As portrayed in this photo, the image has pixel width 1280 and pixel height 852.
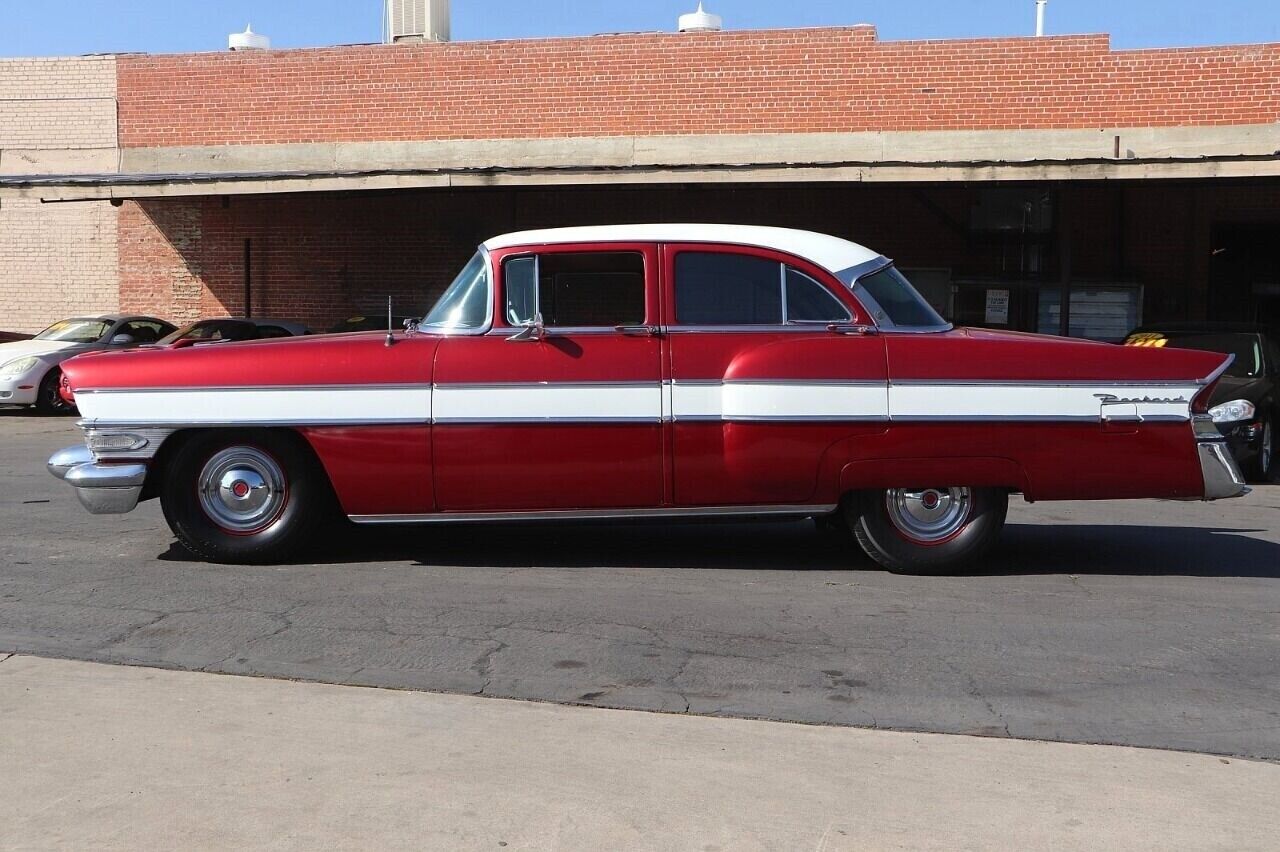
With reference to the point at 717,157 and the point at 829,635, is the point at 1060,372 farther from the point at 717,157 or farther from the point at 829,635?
the point at 717,157

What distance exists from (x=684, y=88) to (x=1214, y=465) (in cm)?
1657

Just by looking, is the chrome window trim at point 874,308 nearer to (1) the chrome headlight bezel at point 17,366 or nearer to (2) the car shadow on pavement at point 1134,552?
(2) the car shadow on pavement at point 1134,552

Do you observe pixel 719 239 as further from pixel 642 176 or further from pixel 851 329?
pixel 642 176

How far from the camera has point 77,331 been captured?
68.4 ft

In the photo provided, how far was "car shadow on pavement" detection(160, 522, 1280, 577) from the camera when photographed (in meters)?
7.65

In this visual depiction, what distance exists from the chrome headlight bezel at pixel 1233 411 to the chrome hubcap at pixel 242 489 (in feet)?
29.3

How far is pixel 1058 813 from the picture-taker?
407 cm

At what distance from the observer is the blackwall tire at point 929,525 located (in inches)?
285

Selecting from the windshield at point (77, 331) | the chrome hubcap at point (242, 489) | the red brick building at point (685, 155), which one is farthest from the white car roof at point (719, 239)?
the windshield at point (77, 331)

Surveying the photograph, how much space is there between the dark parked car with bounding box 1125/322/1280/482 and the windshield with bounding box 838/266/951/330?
21.0 ft

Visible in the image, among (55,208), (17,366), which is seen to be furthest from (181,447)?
(55,208)

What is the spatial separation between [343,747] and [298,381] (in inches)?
118

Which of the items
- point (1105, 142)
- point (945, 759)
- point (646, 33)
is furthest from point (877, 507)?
point (646, 33)

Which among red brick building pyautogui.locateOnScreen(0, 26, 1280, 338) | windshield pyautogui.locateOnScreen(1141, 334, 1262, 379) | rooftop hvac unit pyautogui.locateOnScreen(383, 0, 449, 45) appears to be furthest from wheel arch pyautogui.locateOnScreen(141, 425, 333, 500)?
rooftop hvac unit pyautogui.locateOnScreen(383, 0, 449, 45)
